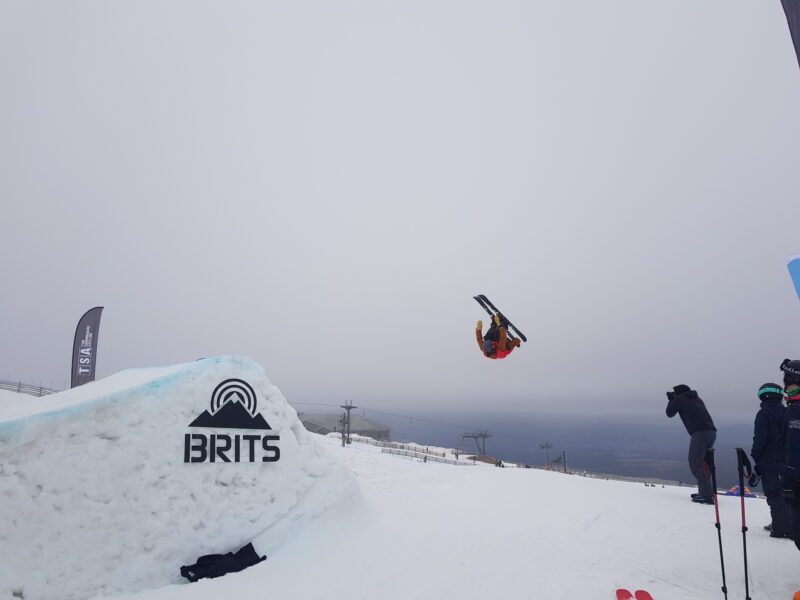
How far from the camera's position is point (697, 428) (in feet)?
29.0

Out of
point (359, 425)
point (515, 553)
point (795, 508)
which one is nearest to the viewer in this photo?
point (795, 508)

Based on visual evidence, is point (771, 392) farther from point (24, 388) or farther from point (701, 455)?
point (24, 388)

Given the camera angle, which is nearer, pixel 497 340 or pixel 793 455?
pixel 793 455

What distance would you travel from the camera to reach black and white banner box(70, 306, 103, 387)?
17.5m

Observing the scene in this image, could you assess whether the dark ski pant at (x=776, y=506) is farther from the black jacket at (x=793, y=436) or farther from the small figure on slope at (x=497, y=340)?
the small figure on slope at (x=497, y=340)

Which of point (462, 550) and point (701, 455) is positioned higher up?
point (701, 455)

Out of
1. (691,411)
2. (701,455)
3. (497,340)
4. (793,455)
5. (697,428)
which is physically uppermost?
(497,340)

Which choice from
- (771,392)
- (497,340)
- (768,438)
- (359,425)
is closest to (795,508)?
(768,438)

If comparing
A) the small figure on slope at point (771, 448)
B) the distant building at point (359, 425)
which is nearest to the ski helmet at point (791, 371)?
the small figure on slope at point (771, 448)

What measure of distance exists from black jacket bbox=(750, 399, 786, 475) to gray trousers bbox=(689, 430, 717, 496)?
291 cm

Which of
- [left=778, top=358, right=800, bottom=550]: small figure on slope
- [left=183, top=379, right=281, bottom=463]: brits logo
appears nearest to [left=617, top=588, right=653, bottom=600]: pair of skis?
[left=778, top=358, right=800, bottom=550]: small figure on slope

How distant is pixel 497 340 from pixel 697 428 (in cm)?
451

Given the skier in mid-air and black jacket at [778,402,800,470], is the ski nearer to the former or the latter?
the skier in mid-air

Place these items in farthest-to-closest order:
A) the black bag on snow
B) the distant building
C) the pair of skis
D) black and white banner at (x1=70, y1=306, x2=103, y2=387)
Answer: the distant building < black and white banner at (x1=70, y1=306, x2=103, y2=387) < the black bag on snow < the pair of skis
